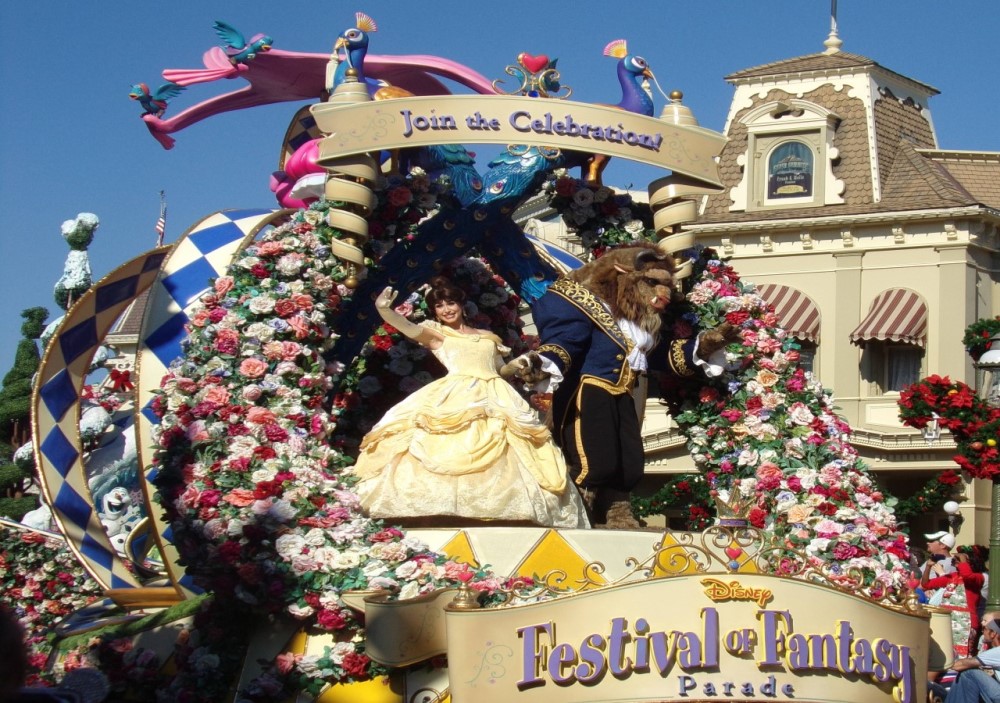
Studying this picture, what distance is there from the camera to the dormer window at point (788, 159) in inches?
1068

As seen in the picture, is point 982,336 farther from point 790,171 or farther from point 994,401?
point 790,171

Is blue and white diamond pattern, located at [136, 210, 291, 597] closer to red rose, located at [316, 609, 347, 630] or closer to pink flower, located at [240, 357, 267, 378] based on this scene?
pink flower, located at [240, 357, 267, 378]

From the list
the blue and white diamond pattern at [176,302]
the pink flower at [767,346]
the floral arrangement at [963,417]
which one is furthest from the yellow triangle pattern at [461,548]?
the floral arrangement at [963,417]

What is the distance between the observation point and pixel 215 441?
8938 millimetres

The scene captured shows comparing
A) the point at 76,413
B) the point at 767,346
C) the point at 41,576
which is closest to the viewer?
the point at 767,346

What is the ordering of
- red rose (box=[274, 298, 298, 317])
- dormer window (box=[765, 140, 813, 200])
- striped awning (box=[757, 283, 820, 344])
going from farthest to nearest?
1. dormer window (box=[765, 140, 813, 200])
2. striped awning (box=[757, 283, 820, 344])
3. red rose (box=[274, 298, 298, 317])

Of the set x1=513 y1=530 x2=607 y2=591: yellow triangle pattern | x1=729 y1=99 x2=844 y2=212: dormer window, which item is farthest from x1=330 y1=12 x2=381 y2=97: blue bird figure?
x1=729 y1=99 x2=844 y2=212: dormer window

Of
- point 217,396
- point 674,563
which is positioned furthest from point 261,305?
point 674,563

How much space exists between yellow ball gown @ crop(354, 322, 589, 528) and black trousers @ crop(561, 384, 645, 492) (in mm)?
267

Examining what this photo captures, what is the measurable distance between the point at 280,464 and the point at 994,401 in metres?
5.93

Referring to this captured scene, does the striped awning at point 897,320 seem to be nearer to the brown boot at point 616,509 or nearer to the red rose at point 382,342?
the red rose at point 382,342

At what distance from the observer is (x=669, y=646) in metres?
7.13

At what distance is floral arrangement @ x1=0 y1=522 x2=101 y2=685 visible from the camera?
1209 cm

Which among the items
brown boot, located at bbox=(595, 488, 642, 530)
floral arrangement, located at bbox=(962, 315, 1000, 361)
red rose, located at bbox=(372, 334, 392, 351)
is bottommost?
brown boot, located at bbox=(595, 488, 642, 530)
